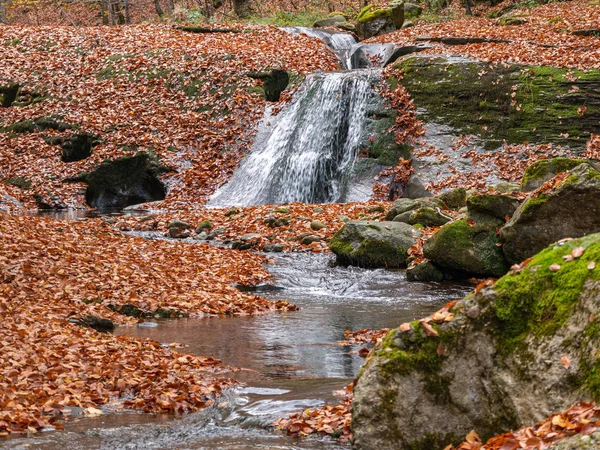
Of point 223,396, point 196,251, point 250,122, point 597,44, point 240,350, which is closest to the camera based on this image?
point 223,396

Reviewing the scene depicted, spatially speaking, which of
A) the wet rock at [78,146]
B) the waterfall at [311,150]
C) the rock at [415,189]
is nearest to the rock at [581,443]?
the rock at [415,189]

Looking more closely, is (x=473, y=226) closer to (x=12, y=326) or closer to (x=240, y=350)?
(x=240, y=350)

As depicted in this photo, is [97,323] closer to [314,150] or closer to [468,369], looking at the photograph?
[468,369]

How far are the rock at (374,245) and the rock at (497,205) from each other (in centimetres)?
148

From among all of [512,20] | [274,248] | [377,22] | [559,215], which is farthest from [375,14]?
[559,215]

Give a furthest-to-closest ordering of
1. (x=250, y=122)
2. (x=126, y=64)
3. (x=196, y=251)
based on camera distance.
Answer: (x=126, y=64), (x=250, y=122), (x=196, y=251)

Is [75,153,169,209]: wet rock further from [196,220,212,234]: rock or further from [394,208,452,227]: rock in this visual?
[394,208,452,227]: rock

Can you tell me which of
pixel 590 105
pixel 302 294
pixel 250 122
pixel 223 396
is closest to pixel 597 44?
pixel 590 105

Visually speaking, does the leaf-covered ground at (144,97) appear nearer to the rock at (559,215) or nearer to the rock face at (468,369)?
the rock at (559,215)

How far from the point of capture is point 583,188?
9453mm

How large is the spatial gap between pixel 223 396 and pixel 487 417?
2.57m

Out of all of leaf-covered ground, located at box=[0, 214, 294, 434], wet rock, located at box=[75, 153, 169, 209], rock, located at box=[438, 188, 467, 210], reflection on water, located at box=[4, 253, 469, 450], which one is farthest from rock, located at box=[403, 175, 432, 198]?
wet rock, located at box=[75, 153, 169, 209]

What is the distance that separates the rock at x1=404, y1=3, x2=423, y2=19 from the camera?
97.2 ft

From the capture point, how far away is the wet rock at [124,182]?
813 inches
